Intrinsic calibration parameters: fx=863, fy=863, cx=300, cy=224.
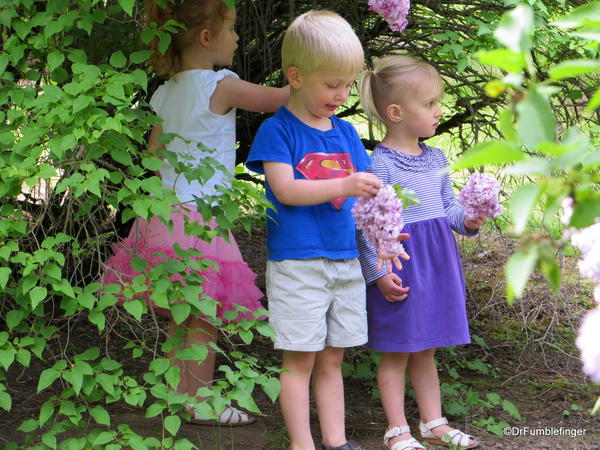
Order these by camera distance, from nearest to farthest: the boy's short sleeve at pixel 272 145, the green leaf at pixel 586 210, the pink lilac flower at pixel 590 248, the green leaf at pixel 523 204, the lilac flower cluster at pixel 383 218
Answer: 1. the green leaf at pixel 523 204
2. the green leaf at pixel 586 210
3. the pink lilac flower at pixel 590 248
4. the lilac flower cluster at pixel 383 218
5. the boy's short sleeve at pixel 272 145

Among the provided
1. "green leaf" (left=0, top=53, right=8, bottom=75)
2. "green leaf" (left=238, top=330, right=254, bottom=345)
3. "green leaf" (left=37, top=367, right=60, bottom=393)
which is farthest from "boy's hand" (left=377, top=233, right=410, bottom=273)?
"green leaf" (left=0, top=53, right=8, bottom=75)

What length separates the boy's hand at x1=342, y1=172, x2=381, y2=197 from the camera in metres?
2.52

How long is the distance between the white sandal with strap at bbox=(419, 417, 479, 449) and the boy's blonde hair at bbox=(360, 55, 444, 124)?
3.62 ft

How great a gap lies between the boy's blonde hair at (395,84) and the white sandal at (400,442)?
1088 millimetres

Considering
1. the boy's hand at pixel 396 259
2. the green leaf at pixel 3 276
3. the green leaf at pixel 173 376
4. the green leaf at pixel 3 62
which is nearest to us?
the green leaf at pixel 3 276

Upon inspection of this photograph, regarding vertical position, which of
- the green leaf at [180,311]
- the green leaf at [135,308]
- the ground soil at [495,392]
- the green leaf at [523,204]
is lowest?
the ground soil at [495,392]

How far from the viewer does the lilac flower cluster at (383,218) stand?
97.7 inches

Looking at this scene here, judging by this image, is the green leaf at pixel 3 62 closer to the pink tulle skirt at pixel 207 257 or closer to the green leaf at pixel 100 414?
the pink tulle skirt at pixel 207 257

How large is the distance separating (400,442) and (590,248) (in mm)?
2104

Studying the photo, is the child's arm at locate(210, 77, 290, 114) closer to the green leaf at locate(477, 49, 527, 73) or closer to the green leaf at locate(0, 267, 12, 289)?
the green leaf at locate(0, 267, 12, 289)

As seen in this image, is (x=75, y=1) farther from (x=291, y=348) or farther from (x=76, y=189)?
(x=291, y=348)

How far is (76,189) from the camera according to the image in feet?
6.92

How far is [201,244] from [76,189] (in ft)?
2.78

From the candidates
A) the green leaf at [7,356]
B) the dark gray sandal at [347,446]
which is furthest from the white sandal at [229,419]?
the green leaf at [7,356]
